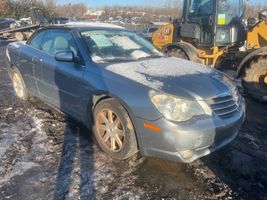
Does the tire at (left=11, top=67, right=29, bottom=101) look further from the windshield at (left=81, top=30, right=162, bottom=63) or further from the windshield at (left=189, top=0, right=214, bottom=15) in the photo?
the windshield at (left=189, top=0, right=214, bottom=15)

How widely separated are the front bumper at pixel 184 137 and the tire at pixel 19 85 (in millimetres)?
3413

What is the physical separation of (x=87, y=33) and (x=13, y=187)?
7.90ft

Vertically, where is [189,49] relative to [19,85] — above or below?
above

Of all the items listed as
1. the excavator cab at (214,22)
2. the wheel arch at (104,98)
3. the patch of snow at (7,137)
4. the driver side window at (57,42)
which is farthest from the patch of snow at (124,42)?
the excavator cab at (214,22)

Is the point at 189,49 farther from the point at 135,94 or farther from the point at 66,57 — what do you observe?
the point at 135,94

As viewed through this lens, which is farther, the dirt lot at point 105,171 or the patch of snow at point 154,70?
the patch of snow at point 154,70

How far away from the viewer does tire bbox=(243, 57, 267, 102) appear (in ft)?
21.1

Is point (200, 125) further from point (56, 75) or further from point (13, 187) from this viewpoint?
point (56, 75)

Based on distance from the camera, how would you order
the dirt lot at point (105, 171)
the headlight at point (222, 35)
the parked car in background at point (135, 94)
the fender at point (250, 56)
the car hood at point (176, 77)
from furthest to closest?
the headlight at point (222, 35)
the fender at point (250, 56)
the car hood at point (176, 77)
the parked car in background at point (135, 94)
the dirt lot at point (105, 171)

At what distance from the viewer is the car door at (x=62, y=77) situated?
170 inches

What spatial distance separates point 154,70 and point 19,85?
134 inches

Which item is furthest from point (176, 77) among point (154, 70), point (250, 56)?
point (250, 56)

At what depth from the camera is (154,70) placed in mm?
4016

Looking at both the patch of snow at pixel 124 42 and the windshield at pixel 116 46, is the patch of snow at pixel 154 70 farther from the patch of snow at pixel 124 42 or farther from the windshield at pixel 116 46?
the patch of snow at pixel 124 42
